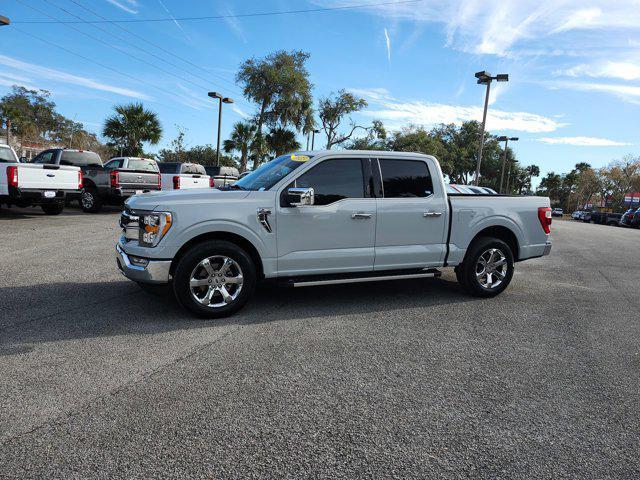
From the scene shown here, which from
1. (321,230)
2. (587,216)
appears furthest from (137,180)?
(587,216)

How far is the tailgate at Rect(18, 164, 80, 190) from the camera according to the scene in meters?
12.1

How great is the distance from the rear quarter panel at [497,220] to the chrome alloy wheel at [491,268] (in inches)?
12.8

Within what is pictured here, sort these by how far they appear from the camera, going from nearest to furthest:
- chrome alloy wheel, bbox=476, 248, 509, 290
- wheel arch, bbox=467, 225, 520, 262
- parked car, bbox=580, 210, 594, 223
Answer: chrome alloy wheel, bbox=476, 248, 509, 290
wheel arch, bbox=467, 225, 520, 262
parked car, bbox=580, 210, 594, 223

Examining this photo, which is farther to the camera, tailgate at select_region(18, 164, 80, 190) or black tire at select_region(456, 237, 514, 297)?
Result: tailgate at select_region(18, 164, 80, 190)

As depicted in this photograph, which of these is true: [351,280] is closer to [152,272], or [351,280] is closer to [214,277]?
[214,277]

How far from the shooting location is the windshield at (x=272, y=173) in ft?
17.5

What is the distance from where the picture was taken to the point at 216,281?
193 inches

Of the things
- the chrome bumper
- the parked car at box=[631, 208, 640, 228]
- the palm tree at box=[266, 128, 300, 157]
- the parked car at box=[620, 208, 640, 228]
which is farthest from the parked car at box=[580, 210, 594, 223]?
the chrome bumper

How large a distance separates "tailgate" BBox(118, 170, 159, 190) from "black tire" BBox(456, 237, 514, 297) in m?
12.3

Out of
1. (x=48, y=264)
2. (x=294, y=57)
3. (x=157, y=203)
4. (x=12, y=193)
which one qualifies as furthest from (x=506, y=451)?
(x=294, y=57)

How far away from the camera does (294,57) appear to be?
3906 centimetres

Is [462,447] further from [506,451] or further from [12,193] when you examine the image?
[12,193]

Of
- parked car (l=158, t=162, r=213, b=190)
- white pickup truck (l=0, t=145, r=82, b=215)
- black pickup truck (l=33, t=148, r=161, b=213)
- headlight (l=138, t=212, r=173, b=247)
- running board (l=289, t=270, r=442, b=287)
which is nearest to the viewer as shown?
A: headlight (l=138, t=212, r=173, b=247)

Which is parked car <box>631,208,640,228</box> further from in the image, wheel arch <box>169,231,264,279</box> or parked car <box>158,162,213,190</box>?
wheel arch <box>169,231,264,279</box>
